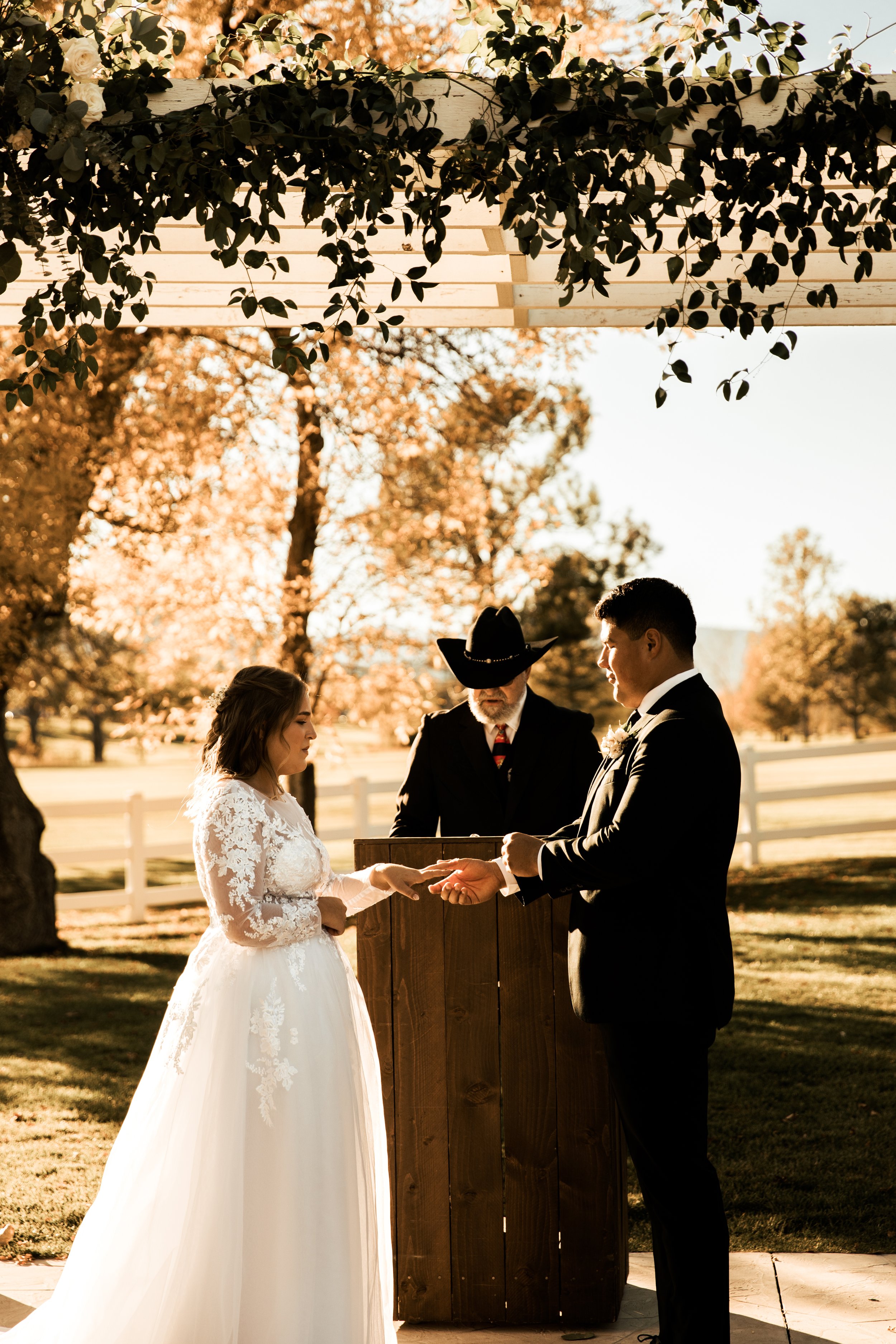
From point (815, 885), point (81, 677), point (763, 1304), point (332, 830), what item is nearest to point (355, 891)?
point (763, 1304)

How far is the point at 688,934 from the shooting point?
3.12 meters

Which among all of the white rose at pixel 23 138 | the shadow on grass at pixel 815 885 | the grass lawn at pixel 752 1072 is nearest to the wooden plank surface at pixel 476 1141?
the grass lawn at pixel 752 1072

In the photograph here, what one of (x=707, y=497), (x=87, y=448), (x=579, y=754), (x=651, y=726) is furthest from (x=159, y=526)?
(x=707, y=497)

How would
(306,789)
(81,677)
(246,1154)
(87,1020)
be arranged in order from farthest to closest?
(81,677)
(306,789)
(87,1020)
(246,1154)

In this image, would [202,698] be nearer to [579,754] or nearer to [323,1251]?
[579,754]

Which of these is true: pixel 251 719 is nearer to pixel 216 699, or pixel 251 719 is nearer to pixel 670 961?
pixel 216 699

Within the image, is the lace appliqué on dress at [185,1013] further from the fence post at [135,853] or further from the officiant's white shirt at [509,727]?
the fence post at [135,853]

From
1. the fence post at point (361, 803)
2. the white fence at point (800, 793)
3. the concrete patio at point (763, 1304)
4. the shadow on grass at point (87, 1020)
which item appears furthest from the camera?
the white fence at point (800, 793)

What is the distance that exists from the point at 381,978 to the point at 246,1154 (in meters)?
0.77

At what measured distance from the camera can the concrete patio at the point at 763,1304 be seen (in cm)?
365

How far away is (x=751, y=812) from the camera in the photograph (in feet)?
53.5

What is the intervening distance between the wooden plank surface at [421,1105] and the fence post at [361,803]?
1111 cm

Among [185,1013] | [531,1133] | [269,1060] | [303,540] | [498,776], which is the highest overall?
[303,540]

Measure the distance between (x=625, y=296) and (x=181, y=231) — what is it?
1.57 m
